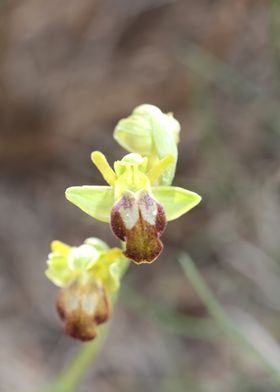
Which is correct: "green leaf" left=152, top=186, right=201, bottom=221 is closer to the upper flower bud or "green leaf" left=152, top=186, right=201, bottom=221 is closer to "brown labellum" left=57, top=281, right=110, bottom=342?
the upper flower bud

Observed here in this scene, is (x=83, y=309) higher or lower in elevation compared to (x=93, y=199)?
lower

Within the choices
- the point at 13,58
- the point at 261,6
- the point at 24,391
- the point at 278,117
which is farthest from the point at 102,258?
the point at 13,58

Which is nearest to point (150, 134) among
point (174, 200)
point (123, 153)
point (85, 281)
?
point (174, 200)

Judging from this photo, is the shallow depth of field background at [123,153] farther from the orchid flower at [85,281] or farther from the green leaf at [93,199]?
the green leaf at [93,199]

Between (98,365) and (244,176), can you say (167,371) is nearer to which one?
(98,365)

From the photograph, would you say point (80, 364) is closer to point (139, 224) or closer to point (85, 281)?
point (85, 281)
